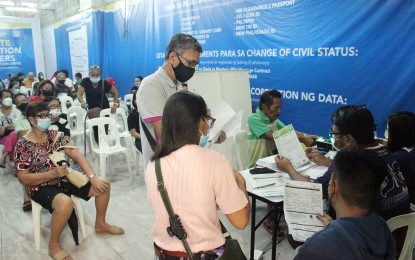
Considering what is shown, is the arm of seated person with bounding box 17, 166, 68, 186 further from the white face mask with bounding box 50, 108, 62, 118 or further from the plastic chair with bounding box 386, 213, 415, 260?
the plastic chair with bounding box 386, 213, 415, 260

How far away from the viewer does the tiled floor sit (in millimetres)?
2477

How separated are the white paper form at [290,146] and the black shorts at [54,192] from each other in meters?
1.62

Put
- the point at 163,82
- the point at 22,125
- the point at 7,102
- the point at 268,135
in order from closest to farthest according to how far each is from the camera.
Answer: the point at 163,82, the point at 268,135, the point at 22,125, the point at 7,102

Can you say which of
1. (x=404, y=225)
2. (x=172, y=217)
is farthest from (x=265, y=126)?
(x=172, y=217)

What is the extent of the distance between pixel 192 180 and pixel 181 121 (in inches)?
8.3

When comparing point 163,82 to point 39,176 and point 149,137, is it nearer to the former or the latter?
point 149,137

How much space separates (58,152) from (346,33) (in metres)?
2.84

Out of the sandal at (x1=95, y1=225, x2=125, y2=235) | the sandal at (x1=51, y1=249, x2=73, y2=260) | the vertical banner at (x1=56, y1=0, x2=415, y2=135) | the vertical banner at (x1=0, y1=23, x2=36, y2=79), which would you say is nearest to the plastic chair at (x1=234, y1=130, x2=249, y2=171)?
the vertical banner at (x1=56, y1=0, x2=415, y2=135)

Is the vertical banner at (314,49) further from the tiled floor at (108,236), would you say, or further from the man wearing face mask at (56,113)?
the man wearing face mask at (56,113)

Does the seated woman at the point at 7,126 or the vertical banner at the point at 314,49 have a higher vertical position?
the vertical banner at the point at 314,49

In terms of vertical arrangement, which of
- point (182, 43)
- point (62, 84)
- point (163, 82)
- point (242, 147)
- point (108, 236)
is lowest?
point (108, 236)

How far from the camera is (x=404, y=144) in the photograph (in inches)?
75.0

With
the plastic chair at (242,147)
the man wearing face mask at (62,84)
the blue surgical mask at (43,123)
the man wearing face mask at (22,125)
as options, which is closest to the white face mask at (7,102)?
the man wearing face mask at (22,125)

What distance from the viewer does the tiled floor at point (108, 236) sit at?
2477 millimetres
